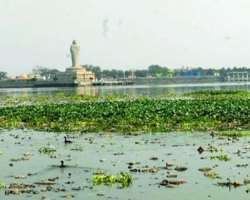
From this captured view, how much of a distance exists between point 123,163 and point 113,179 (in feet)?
11.6

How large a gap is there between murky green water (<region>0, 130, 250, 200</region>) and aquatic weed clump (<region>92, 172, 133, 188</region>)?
0.22 metres

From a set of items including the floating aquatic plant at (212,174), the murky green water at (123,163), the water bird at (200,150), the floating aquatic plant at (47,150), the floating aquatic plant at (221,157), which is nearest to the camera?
the murky green water at (123,163)

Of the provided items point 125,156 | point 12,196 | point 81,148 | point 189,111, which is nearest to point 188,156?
point 125,156

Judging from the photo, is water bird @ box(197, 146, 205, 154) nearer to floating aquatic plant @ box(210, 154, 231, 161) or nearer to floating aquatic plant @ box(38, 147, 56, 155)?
floating aquatic plant @ box(210, 154, 231, 161)

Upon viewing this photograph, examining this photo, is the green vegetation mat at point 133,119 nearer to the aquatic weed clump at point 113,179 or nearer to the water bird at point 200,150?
the water bird at point 200,150

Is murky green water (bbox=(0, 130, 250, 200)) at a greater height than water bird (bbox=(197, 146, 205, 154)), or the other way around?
water bird (bbox=(197, 146, 205, 154))

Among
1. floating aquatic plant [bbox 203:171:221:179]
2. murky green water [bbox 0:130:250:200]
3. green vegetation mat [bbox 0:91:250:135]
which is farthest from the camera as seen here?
green vegetation mat [bbox 0:91:250:135]

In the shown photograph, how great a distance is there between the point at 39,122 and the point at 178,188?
24.6 meters

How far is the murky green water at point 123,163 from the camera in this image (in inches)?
681

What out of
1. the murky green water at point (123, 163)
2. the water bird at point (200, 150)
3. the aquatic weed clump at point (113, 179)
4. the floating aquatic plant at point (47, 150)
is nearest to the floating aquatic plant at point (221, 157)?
the murky green water at point (123, 163)

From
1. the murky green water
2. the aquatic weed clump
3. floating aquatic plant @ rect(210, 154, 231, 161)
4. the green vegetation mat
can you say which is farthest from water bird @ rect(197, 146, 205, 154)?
the green vegetation mat

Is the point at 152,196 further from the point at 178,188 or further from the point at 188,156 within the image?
the point at 188,156

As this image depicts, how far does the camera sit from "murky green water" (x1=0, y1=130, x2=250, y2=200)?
1730cm

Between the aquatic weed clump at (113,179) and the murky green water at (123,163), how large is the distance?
0.71 feet
